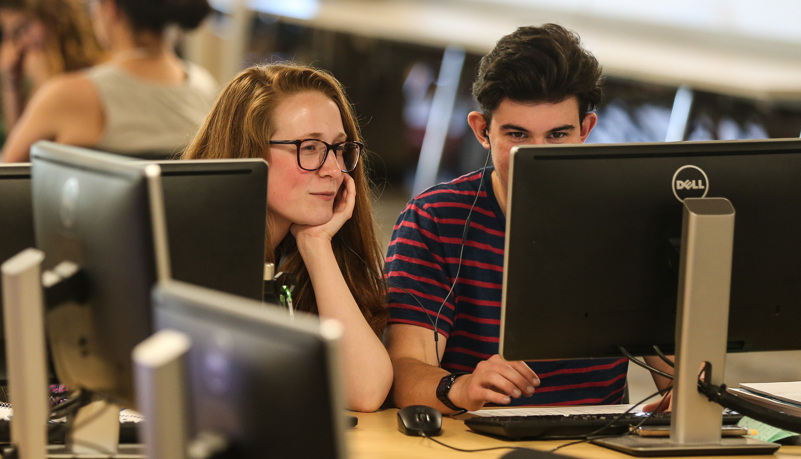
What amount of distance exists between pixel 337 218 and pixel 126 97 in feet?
4.73

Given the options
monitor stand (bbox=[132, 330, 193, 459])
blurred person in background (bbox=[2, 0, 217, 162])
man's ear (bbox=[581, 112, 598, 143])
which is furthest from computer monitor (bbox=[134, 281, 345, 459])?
blurred person in background (bbox=[2, 0, 217, 162])

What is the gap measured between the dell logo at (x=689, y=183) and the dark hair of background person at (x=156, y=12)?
2.09 metres

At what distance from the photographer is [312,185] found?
6.07 ft

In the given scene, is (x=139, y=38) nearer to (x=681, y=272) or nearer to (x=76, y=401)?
(x=76, y=401)

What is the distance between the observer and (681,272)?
146 centimetres

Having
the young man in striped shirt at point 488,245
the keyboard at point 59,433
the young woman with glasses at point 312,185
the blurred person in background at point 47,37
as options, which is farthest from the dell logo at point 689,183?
the blurred person in background at point 47,37

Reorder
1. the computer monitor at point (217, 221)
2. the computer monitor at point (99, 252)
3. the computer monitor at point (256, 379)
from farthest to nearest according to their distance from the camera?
the computer monitor at point (217, 221) → the computer monitor at point (99, 252) → the computer monitor at point (256, 379)

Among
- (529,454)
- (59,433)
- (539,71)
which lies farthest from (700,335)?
(59,433)

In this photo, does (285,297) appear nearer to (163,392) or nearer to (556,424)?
(556,424)

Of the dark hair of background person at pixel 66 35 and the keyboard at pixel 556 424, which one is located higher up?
the dark hair of background person at pixel 66 35

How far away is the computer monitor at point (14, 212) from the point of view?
147 centimetres

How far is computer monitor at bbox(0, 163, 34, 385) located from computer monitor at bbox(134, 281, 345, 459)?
2.18ft

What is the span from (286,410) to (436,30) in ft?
19.0

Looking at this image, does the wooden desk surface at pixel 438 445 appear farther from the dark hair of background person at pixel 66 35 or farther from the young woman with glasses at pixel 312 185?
the dark hair of background person at pixel 66 35
